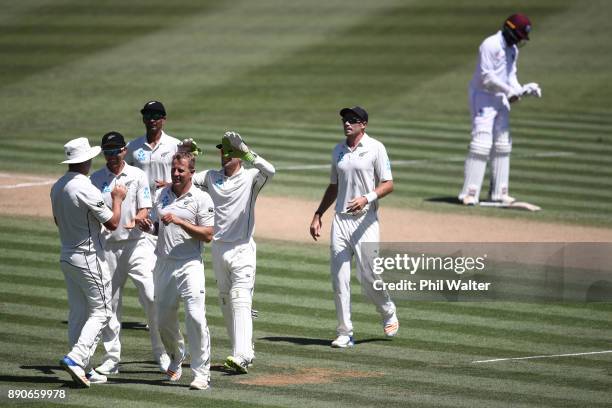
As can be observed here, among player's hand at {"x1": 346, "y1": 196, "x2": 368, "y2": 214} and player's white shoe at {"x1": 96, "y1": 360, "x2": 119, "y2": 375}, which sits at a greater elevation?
player's hand at {"x1": 346, "y1": 196, "x2": 368, "y2": 214}

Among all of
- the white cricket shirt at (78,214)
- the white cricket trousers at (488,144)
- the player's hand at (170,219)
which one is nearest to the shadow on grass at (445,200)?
the white cricket trousers at (488,144)

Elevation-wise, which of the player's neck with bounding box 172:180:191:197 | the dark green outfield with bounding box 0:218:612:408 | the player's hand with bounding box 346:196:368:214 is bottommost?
the dark green outfield with bounding box 0:218:612:408

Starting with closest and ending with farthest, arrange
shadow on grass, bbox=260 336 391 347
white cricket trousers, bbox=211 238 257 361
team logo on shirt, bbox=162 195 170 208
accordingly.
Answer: team logo on shirt, bbox=162 195 170 208 → white cricket trousers, bbox=211 238 257 361 → shadow on grass, bbox=260 336 391 347

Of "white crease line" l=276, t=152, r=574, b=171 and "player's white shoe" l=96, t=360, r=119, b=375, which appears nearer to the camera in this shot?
"player's white shoe" l=96, t=360, r=119, b=375

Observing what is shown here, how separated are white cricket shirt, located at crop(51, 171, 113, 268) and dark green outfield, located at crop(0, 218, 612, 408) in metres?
1.06

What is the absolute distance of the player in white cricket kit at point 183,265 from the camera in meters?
9.36

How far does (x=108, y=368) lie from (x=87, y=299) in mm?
687

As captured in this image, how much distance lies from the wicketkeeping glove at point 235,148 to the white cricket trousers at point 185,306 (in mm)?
1002

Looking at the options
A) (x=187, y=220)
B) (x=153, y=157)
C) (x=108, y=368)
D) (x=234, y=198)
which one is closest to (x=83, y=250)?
(x=187, y=220)

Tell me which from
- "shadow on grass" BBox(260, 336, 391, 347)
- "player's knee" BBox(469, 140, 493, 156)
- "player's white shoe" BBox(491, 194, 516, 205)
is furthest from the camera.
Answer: "player's white shoe" BBox(491, 194, 516, 205)

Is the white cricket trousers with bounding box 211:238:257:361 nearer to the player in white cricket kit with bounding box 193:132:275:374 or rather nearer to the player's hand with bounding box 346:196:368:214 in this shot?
the player in white cricket kit with bounding box 193:132:275:374

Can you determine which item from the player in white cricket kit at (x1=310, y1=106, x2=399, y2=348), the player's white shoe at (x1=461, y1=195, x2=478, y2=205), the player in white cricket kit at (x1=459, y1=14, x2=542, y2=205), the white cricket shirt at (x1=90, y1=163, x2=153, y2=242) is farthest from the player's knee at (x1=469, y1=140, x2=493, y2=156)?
the white cricket shirt at (x1=90, y1=163, x2=153, y2=242)

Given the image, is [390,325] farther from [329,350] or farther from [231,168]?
[231,168]

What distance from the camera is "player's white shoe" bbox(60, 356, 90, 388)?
29.8 ft
